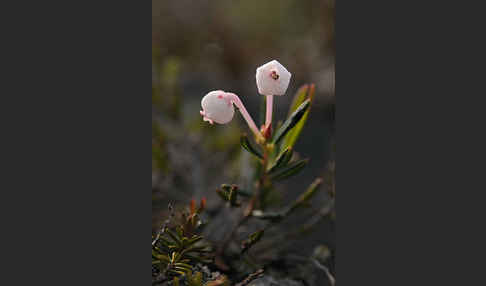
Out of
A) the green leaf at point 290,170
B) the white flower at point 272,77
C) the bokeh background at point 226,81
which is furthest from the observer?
the bokeh background at point 226,81

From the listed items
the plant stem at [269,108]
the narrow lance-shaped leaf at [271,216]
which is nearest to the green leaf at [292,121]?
the plant stem at [269,108]

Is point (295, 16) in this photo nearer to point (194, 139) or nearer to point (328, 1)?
point (328, 1)

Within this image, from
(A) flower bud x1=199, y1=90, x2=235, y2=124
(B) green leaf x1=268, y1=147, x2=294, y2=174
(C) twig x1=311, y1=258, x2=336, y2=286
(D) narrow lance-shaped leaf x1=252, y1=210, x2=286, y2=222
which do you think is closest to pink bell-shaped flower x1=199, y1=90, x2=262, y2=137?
(A) flower bud x1=199, y1=90, x2=235, y2=124

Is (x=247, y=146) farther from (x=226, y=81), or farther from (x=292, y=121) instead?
(x=226, y=81)

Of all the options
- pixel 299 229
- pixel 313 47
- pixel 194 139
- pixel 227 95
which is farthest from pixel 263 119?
pixel 313 47

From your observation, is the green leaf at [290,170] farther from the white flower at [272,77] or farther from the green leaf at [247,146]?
the white flower at [272,77]

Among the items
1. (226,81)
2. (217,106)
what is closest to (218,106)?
(217,106)

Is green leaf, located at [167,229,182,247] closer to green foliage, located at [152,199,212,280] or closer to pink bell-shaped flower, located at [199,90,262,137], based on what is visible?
green foliage, located at [152,199,212,280]
